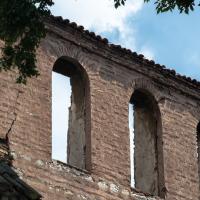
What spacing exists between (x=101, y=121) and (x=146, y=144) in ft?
4.77

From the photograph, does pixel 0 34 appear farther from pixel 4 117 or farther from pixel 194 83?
pixel 194 83

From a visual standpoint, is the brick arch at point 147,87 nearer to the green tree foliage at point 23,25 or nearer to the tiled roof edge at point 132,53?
the tiled roof edge at point 132,53

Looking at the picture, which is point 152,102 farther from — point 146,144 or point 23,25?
point 23,25

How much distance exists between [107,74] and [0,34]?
5.74m

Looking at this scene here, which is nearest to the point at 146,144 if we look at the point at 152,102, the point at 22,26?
the point at 152,102

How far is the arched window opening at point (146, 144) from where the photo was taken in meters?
16.5

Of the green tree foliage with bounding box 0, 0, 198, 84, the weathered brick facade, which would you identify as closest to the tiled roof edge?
the weathered brick facade

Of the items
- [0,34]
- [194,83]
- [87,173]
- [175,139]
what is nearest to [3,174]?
[0,34]

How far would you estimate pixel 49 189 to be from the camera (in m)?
14.3

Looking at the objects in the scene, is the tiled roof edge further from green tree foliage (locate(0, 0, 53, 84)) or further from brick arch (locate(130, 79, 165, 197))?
green tree foliage (locate(0, 0, 53, 84))

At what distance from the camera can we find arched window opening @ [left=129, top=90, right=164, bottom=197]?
16469 millimetres

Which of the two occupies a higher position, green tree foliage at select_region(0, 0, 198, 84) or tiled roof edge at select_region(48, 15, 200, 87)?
tiled roof edge at select_region(48, 15, 200, 87)

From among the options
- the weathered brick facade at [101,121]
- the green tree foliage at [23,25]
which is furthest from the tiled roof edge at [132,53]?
the green tree foliage at [23,25]

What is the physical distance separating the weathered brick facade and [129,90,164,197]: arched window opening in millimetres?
91
